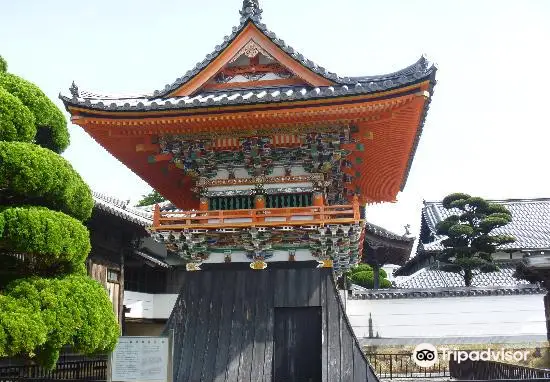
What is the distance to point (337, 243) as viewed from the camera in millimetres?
14367

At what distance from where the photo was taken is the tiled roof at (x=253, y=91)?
12.8m

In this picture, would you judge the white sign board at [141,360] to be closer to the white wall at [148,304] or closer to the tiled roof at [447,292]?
the white wall at [148,304]

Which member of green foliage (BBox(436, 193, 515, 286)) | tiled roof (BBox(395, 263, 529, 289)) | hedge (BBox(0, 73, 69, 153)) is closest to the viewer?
hedge (BBox(0, 73, 69, 153))

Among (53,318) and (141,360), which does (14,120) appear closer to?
(53,318)

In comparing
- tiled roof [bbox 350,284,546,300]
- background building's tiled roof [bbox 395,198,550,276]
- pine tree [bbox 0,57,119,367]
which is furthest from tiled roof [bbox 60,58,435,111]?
background building's tiled roof [bbox 395,198,550,276]

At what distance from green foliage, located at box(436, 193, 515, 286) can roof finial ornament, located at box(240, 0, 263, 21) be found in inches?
621

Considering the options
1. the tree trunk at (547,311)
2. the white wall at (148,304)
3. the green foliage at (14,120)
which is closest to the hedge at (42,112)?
the green foliage at (14,120)

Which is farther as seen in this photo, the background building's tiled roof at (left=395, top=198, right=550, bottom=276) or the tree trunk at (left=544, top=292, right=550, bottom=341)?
the background building's tiled roof at (left=395, top=198, right=550, bottom=276)

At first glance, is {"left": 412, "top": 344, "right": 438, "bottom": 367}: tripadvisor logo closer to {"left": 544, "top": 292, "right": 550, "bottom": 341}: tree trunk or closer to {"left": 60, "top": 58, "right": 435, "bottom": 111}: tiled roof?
{"left": 544, "top": 292, "right": 550, "bottom": 341}: tree trunk

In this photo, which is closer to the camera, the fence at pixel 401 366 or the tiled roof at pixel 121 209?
the tiled roof at pixel 121 209

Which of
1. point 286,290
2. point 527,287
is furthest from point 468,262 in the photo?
point 286,290

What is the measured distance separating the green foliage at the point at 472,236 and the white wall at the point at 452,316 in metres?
4.46

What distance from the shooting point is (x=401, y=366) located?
20.8 m

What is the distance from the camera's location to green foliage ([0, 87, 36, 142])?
9859 millimetres
